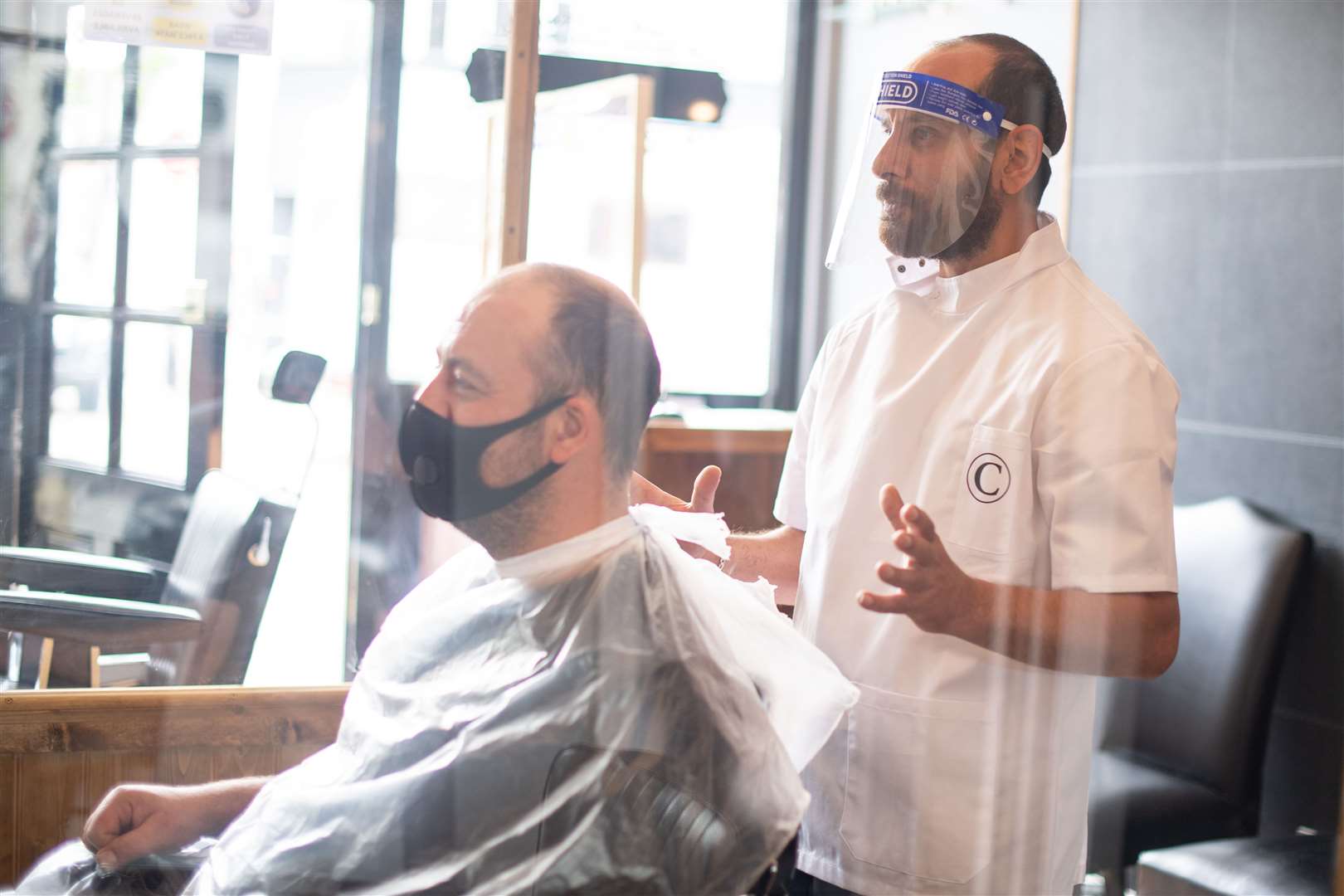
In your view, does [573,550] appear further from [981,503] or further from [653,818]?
[981,503]

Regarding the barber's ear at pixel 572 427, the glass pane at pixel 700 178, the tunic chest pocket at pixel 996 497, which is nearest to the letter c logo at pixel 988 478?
the tunic chest pocket at pixel 996 497

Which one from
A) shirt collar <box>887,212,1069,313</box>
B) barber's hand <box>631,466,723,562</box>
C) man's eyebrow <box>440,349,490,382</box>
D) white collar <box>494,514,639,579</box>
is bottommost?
white collar <box>494,514,639,579</box>

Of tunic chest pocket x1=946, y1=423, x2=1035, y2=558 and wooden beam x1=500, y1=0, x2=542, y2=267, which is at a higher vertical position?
wooden beam x1=500, y1=0, x2=542, y2=267

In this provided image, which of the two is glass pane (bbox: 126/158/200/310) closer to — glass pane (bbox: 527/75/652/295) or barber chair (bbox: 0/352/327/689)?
barber chair (bbox: 0/352/327/689)

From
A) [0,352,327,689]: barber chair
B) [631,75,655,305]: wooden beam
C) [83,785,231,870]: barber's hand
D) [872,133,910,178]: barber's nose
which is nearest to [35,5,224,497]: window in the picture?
[0,352,327,689]: barber chair

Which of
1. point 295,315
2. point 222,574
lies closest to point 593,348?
point 222,574

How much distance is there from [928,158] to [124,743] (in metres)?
1.27

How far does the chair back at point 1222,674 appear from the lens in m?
2.16

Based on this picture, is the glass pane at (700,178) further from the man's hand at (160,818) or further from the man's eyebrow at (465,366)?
the man's hand at (160,818)

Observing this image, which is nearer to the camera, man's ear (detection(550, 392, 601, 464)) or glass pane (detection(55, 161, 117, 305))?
man's ear (detection(550, 392, 601, 464))

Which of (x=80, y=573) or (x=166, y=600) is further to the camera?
(x=166, y=600)

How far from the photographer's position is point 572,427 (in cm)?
133

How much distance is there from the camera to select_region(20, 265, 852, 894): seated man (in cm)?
120

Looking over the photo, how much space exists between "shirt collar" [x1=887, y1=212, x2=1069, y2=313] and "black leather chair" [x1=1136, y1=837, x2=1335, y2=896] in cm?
110
